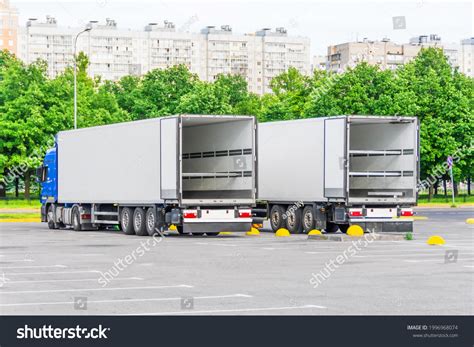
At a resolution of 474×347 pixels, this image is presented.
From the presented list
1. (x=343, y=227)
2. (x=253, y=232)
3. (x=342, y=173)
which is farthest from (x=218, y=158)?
(x=343, y=227)

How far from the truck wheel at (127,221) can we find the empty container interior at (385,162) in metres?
6.88

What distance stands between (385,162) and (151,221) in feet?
24.9

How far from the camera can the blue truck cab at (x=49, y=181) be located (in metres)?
40.9

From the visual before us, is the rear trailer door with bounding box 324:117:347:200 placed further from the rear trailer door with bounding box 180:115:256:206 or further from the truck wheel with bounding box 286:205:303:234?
the rear trailer door with bounding box 180:115:256:206

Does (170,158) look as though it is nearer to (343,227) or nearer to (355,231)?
(355,231)

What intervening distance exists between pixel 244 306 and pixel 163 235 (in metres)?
20.0

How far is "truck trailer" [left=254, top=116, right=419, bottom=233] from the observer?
107ft

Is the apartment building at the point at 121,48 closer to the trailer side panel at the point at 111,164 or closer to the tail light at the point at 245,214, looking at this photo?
Result: the trailer side panel at the point at 111,164

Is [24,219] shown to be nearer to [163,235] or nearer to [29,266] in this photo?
[163,235]

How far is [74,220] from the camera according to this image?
38875mm

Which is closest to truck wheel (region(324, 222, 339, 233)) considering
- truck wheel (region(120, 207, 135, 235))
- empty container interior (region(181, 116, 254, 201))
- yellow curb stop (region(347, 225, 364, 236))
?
yellow curb stop (region(347, 225, 364, 236))

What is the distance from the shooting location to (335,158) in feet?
106

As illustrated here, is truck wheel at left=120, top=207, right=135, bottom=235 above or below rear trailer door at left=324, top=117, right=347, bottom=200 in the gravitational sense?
below

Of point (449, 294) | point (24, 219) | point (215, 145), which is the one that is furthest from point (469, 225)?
point (449, 294)
